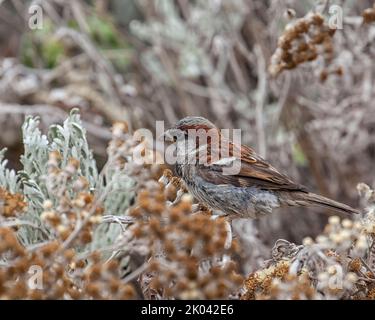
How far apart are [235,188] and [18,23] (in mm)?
3803

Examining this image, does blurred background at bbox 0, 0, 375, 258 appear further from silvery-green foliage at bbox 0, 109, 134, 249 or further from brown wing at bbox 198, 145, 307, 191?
silvery-green foliage at bbox 0, 109, 134, 249

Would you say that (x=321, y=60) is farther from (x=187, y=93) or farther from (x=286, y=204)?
(x=187, y=93)

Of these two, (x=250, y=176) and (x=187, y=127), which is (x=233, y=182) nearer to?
(x=250, y=176)

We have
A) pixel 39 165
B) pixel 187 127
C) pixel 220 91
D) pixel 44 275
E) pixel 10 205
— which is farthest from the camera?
pixel 220 91

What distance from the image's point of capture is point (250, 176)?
3729 millimetres

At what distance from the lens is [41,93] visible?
6.20m

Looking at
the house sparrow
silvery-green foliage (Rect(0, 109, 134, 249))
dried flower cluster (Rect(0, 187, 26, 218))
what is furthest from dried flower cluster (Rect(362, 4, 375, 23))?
dried flower cluster (Rect(0, 187, 26, 218))

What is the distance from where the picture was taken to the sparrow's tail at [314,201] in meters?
3.49

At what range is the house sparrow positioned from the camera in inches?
145

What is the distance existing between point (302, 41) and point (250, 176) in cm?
83

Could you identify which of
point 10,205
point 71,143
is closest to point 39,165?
point 71,143

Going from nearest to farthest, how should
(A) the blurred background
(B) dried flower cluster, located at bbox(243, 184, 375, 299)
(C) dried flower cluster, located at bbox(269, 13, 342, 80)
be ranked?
(B) dried flower cluster, located at bbox(243, 184, 375, 299)
(C) dried flower cluster, located at bbox(269, 13, 342, 80)
(A) the blurred background

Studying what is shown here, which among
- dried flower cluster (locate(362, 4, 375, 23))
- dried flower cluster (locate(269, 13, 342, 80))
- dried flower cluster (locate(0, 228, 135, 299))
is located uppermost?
dried flower cluster (locate(362, 4, 375, 23))

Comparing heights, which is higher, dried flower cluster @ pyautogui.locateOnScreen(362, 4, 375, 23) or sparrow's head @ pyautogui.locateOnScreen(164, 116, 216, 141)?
dried flower cluster @ pyautogui.locateOnScreen(362, 4, 375, 23)
